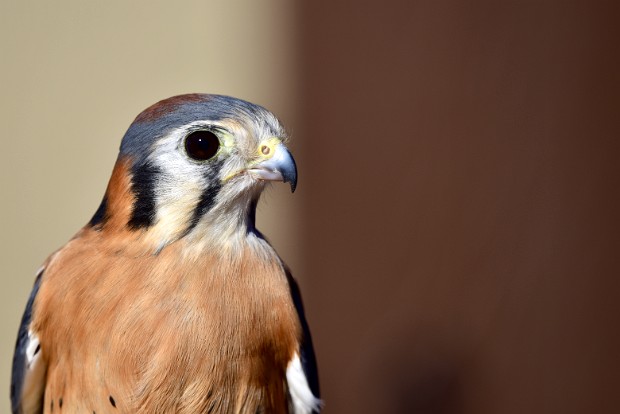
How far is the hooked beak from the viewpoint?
1882 millimetres

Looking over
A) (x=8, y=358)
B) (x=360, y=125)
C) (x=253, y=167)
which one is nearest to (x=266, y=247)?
(x=253, y=167)

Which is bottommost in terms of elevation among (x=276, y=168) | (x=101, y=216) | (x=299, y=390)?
(x=299, y=390)

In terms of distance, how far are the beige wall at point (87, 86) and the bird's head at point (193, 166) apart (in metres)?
1.35

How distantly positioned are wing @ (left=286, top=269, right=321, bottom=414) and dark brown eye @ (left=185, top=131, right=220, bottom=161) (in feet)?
1.11

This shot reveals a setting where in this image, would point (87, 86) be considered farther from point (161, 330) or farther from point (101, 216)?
point (161, 330)

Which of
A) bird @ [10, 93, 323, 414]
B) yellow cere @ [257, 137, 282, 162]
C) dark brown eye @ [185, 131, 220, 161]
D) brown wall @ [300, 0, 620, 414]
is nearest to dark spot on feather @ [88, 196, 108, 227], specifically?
bird @ [10, 93, 323, 414]

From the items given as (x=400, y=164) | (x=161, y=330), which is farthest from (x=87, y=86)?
(x=161, y=330)

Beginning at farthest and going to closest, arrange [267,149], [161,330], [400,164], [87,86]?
[400,164] < [87,86] < [267,149] < [161,330]

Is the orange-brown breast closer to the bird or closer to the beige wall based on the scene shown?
the bird

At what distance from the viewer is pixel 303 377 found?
76.8 inches

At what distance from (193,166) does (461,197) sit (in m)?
1.74

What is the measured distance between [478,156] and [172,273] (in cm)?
182

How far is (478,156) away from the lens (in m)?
3.38

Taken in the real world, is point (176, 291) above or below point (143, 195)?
below
